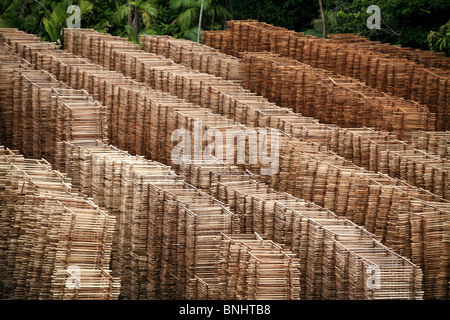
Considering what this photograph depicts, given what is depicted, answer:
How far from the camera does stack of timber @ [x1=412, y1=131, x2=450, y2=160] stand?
2106cm

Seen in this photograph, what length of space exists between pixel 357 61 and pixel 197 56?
594 centimetres

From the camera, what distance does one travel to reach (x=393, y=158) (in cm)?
1952

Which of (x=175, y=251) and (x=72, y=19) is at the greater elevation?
(x=72, y=19)

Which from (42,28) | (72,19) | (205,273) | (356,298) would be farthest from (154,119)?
(42,28)

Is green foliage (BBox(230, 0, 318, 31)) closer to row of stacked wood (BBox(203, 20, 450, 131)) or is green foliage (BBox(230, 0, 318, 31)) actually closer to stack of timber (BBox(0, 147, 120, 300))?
row of stacked wood (BBox(203, 20, 450, 131))

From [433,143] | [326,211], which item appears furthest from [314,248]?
[433,143]

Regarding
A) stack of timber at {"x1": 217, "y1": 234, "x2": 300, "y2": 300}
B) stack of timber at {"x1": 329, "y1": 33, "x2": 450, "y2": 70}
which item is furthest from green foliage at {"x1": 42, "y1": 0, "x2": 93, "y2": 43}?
stack of timber at {"x1": 217, "y1": 234, "x2": 300, "y2": 300}

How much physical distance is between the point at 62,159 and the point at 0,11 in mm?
26021

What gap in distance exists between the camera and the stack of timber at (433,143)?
21062 mm

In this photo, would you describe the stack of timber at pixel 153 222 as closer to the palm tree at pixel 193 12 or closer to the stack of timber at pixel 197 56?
the stack of timber at pixel 197 56

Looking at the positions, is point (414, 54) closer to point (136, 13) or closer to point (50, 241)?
point (136, 13)

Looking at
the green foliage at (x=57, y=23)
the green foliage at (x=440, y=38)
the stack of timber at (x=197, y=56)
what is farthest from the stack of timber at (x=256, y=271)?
the green foliage at (x=57, y=23)

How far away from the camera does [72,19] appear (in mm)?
37938
